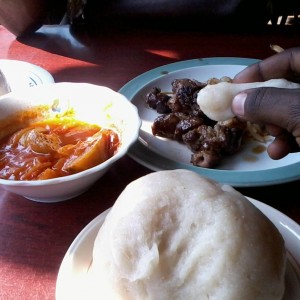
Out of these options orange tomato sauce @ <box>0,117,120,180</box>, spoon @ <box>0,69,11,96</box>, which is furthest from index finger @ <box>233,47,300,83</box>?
spoon @ <box>0,69,11,96</box>

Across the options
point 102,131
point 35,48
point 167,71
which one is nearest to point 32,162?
point 102,131

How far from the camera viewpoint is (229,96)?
0.95 m

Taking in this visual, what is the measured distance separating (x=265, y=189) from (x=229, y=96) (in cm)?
25

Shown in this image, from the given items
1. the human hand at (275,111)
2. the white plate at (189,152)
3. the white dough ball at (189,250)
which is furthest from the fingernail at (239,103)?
the white dough ball at (189,250)

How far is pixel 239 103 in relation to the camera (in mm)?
868

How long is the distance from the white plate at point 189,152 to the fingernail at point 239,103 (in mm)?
173

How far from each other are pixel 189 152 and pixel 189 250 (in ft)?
2.03

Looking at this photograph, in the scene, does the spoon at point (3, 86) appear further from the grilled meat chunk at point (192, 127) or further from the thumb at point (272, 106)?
the thumb at point (272, 106)

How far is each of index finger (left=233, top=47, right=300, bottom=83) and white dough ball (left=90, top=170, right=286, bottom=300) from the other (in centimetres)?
66

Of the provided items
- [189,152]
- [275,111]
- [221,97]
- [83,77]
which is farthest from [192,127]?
[83,77]

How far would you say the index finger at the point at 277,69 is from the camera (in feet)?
3.84

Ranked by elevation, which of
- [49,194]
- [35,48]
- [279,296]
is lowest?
[35,48]

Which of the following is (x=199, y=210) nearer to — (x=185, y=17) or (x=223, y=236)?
(x=223, y=236)

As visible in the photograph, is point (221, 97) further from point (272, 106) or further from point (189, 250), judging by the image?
point (189, 250)
